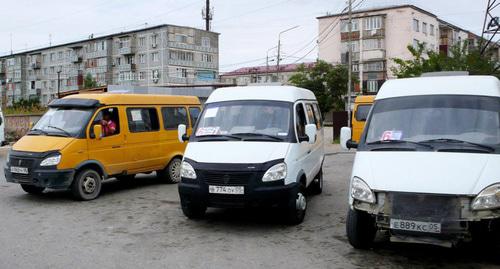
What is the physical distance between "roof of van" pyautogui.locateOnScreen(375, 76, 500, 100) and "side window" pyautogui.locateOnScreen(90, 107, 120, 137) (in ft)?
18.8

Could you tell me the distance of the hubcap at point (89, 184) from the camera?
9494 mm

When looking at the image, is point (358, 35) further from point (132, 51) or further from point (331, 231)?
point (331, 231)

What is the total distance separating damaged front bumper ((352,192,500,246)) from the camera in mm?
4871

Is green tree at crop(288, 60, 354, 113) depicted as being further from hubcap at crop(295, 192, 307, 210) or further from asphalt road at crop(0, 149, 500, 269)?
hubcap at crop(295, 192, 307, 210)

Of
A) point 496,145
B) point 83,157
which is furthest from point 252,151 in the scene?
point 83,157

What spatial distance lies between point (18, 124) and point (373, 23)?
4745 centimetres

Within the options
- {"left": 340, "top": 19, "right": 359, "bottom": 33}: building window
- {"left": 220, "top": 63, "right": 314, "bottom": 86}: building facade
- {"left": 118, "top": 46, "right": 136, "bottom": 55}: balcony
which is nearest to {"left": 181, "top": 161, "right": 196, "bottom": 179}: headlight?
{"left": 340, "top": 19, "right": 359, "bottom": 33}: building window

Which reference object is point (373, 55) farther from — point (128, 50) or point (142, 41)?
point (128, 50)

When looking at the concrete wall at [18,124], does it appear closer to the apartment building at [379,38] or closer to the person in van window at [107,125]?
the person in van window at [107,125]

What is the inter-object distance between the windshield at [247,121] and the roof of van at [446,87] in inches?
66.6

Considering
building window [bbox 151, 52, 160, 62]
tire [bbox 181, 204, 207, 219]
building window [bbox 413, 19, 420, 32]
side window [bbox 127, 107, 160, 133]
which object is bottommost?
tire [bbox 181, 204, 207, 219]

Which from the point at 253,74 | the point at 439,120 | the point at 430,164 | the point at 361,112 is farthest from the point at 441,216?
the point at 253,74

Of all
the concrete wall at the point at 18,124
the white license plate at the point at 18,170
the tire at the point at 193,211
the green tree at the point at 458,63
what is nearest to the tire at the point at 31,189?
the white license plate at the point at 18,170

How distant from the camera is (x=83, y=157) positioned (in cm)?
939
